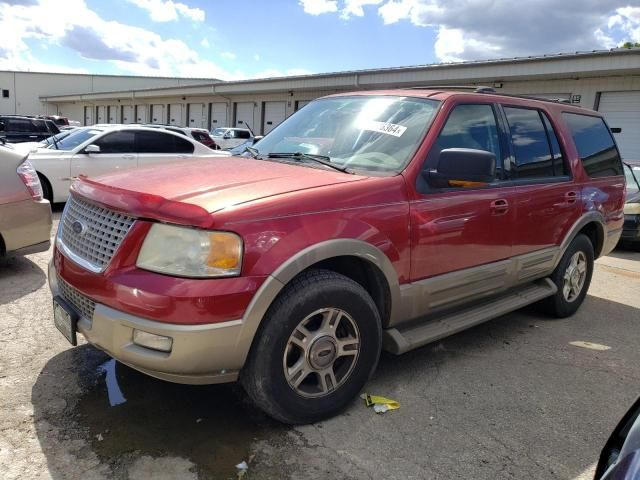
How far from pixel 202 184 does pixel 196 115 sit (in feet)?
123

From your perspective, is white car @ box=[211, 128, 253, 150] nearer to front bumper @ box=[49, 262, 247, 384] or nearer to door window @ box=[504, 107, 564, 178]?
door window @ box=[504, 107, 564, 178]

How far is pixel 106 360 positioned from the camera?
350 cm

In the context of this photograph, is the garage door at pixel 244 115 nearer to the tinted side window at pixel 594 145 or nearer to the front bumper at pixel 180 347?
the tinted side window at pixel 594 145

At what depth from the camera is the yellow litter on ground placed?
311 centimetres

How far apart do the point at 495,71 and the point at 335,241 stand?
17.5 metres

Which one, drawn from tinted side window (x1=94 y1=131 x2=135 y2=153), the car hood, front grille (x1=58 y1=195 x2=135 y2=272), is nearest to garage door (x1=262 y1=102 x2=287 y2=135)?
tinted side window (x1=94 y1=131 x2=135 y2=153)

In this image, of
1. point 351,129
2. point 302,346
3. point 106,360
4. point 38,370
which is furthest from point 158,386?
point 351,129

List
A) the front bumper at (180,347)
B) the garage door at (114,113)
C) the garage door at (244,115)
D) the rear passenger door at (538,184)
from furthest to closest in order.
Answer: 1. the garage door at (114,113)
2. the garage door at (244,115)
3. the rear passenger door at (538,184)
4. the front bumper at (180,347)

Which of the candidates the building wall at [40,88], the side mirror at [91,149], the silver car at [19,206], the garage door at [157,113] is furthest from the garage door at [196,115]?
the silver car at [19,206]

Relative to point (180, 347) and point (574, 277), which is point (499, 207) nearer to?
point (574, 277)

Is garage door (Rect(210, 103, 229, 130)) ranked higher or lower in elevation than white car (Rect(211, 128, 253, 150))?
higher

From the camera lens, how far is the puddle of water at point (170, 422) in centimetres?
256

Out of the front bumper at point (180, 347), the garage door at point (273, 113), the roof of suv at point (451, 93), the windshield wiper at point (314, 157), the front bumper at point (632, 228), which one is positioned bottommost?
the front bumper at point (632, 228)

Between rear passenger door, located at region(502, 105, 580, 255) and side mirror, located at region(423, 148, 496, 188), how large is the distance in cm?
88
